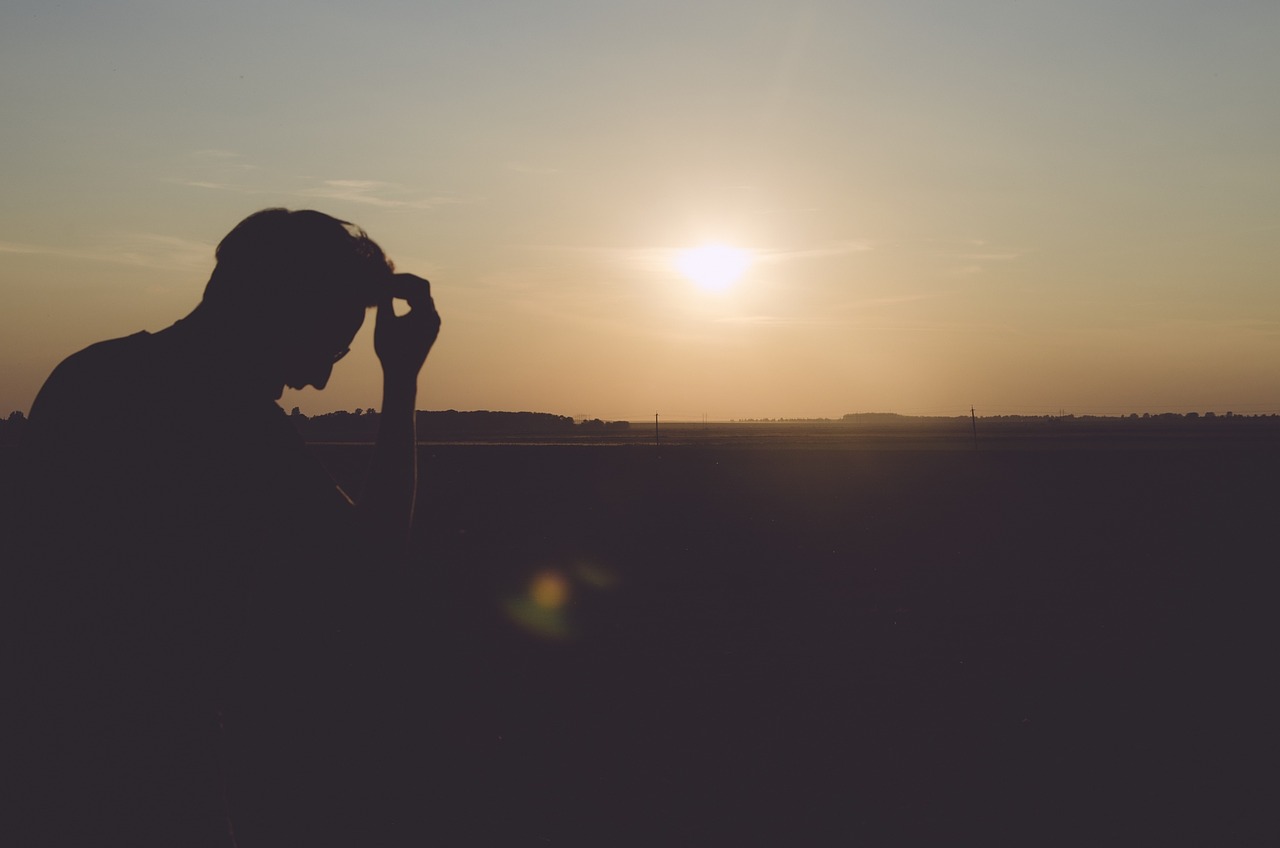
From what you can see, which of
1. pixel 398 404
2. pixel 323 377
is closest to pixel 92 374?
pixel 323 377

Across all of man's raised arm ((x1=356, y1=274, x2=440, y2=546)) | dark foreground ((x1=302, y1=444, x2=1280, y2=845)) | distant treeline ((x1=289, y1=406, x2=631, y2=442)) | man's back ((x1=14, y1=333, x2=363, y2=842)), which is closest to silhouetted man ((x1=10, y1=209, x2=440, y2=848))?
man's back ((x1=14, y1=333, x2=363, y2=842))

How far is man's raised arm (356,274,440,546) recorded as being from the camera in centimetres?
164

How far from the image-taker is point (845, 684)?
25.1ft

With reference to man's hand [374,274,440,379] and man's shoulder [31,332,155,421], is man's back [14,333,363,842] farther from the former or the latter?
man's hand [374,274,440,379]

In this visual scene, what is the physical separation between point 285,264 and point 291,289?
4 centimetres

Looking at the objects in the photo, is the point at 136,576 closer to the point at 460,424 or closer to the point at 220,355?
the point at 220,355

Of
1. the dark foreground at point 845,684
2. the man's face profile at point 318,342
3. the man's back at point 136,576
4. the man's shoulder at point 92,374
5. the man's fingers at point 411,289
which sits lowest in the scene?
the dark foreground at point 845,684

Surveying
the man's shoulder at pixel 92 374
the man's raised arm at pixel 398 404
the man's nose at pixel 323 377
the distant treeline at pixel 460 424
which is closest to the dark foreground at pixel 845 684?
the man's raised arm at pixel 398 404

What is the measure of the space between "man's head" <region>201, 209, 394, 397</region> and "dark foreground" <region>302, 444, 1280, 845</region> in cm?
387

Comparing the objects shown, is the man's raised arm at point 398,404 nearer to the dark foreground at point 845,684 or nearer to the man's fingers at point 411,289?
the man's fingers at point 411,289

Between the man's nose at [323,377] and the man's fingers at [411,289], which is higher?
the man's fingers at [411,289]

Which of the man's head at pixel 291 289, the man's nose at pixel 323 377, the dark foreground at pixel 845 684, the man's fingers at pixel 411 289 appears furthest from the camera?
the dark foreground at pixel 845 684

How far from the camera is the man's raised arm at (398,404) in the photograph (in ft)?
5.38

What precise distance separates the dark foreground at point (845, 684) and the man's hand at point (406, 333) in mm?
3666
